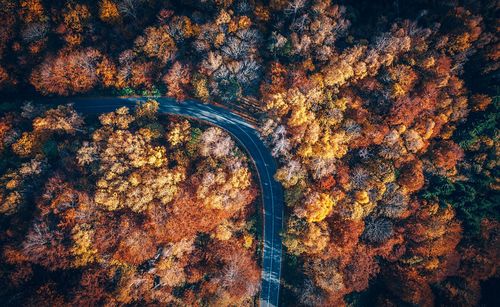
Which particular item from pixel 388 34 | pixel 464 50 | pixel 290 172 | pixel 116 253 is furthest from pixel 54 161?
pixel 464 50

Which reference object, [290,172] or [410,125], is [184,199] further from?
[410,125]

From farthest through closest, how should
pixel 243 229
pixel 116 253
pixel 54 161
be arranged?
pixel 243 229
pixel 54 161
pixel 116 253

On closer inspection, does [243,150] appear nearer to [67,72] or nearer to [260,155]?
[260,155]

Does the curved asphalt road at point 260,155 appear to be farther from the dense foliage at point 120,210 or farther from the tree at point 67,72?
the tree at point 67,72

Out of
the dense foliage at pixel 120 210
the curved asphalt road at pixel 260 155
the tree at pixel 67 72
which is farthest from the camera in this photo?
the curved asphalt road at pixel 260 155

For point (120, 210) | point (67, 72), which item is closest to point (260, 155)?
point (120, 210)

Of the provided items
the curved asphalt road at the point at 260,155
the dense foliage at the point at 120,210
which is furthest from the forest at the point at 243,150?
the curved asphalt road at the point at 260,155
